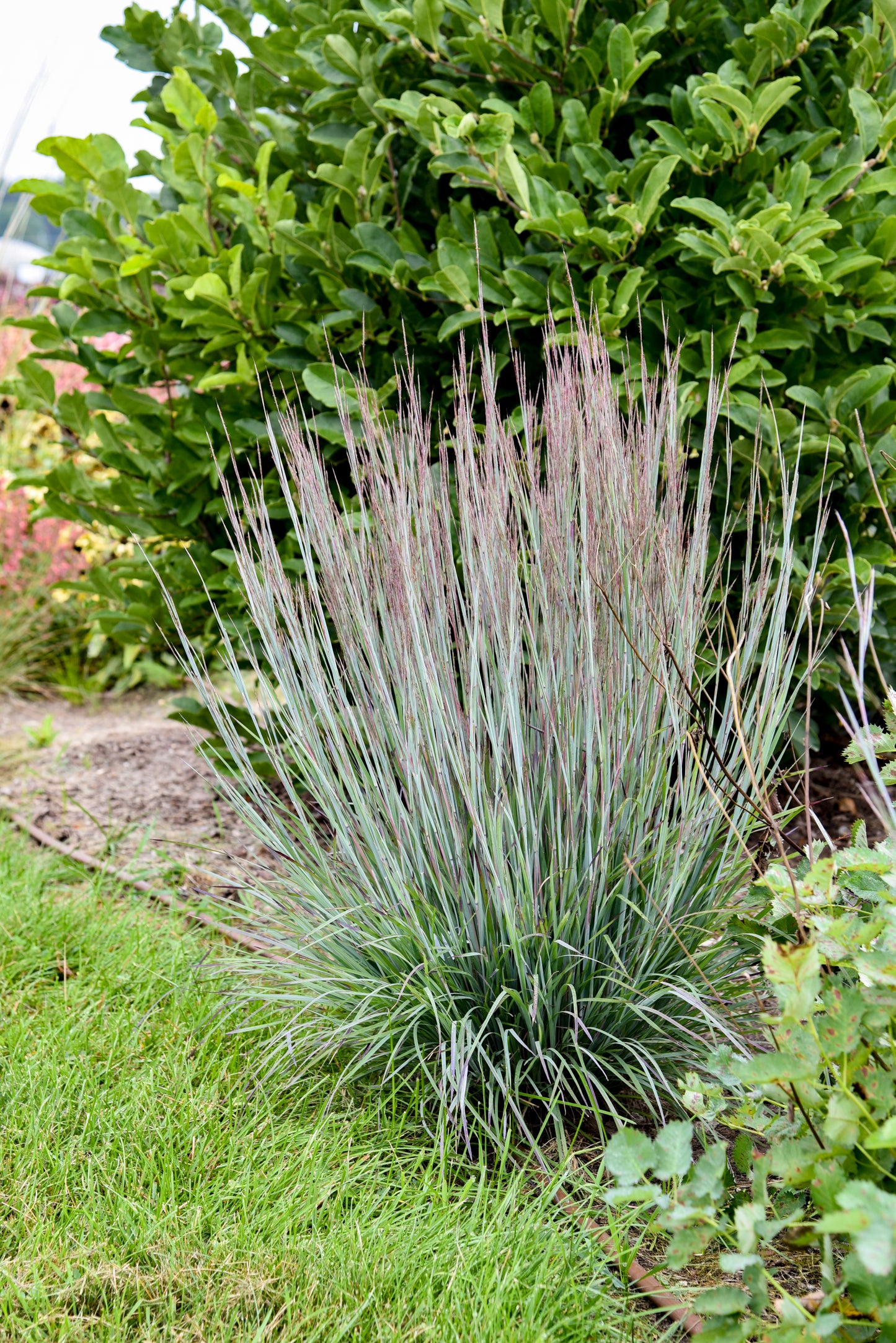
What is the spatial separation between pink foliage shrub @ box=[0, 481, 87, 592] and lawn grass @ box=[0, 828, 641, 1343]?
347 cm

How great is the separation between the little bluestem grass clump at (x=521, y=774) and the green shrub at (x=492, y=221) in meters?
0.40

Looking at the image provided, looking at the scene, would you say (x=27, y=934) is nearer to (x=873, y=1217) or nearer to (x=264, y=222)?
(x=264, y=222)

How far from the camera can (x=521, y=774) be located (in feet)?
5.35

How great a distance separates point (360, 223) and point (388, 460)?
86 centimetres

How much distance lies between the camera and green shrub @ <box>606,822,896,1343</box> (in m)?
1.07

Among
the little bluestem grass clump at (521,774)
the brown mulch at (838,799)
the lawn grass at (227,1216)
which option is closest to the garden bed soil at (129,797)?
the lawn grass at (227,1216)

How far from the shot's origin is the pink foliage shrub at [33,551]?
511cm

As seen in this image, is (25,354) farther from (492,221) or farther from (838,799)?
(838,799)

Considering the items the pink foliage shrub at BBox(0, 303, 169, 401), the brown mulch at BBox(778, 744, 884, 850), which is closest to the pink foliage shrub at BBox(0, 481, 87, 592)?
the pink foliage shrub at BBox(0, 303, 169, 401)

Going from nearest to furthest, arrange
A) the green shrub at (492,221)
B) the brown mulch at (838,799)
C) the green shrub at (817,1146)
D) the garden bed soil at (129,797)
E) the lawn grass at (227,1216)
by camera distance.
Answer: the green shrub at (817,1146) → the lawn grass at (227,1216) → the green shrub at (492,221) → the brown mulch at (838,799) → the garden bed soil at (129,797)

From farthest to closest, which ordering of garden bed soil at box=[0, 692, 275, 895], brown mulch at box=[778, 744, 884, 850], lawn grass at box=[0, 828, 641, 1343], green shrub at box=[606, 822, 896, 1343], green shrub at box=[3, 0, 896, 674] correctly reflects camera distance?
1. garden bed soil at box=[0, 692, 275, 895]
2. brown mulch at box=[778, 744, 884, 850]
3. green shrub at box=[3, 0, 896, 674]
4. lawn grass at box=[0, 828, 641, 1343]
5. green shrub at box=[606, 822, 896, 1343]

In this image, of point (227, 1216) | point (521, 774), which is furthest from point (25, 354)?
point (227, 1216)

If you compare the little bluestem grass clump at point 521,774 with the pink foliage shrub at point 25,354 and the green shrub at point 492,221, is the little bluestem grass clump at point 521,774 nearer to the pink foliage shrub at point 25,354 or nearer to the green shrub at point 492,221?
the green shrub at point 492,221

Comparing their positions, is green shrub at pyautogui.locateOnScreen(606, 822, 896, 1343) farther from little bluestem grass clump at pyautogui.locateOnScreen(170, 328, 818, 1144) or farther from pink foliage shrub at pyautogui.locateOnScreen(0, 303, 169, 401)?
pink foliage shrub at pyautogui.locateOnScreen(0, 303, 169, 401)
